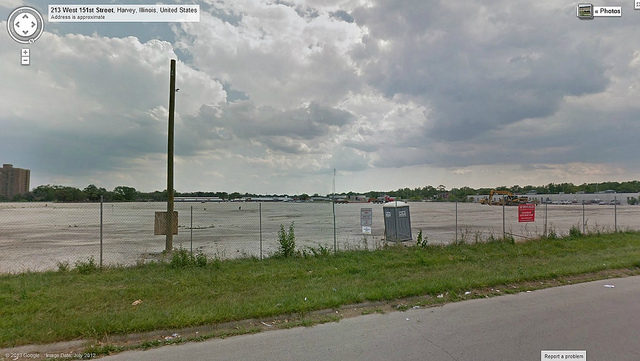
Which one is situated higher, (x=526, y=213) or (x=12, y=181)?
(x=12, y=181)

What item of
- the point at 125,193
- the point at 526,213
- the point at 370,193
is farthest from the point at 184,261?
the point at 370,193

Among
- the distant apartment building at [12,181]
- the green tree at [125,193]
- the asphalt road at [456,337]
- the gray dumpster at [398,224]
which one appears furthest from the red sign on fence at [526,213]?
the distant apartment building at [12,181]

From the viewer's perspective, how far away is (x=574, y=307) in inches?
228

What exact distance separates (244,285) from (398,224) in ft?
30.3

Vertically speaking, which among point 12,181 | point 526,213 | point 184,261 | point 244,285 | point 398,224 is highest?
point 12,181

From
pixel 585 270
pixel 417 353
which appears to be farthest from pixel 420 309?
pixel 585 270

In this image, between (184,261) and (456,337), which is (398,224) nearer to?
(184,261)

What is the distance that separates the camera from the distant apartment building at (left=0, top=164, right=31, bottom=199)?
3306 cm

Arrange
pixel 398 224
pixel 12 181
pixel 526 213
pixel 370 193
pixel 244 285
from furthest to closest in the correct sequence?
pixel 370 193, pixel 12 181, pixel 526 213, pixel 398 224, pixel 244 285

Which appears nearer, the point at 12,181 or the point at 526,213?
the point at 526,213

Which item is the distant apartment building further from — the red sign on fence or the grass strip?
the red sign on fence

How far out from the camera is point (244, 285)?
721 cm

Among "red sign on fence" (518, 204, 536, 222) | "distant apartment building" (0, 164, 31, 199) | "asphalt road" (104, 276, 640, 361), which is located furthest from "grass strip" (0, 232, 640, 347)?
"distant apartment building" (0, 164, 31, 199)

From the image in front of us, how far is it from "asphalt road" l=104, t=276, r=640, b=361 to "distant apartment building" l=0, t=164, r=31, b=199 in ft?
132
